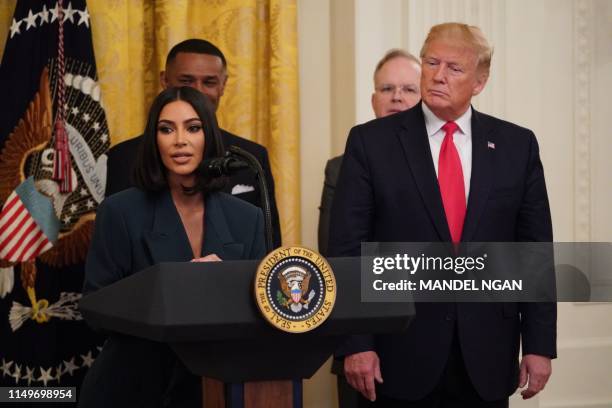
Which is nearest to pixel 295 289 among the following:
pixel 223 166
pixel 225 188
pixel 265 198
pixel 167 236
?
pixel 265 198

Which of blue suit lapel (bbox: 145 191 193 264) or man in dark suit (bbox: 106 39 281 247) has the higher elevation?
man in dark suit (bbox: 106 39 281 247)

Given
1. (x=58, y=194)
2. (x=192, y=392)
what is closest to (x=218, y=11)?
(x=58, y=194)

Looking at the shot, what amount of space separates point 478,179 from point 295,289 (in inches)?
47.4

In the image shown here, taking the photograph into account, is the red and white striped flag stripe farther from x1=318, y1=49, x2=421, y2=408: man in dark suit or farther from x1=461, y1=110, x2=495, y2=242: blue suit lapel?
x1=461, y1=110, x2=495, y2=242: blue suit lapel

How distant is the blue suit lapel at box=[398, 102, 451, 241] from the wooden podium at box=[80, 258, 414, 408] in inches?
36.3

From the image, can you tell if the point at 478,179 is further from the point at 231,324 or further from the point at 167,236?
the point at 231,324

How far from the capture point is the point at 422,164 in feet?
8.75

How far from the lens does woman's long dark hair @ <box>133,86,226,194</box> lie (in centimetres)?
247

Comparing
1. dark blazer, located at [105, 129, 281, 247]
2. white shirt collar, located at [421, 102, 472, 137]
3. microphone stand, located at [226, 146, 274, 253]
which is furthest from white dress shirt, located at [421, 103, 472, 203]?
microphone stand, located at [226, 146, 274, 253]

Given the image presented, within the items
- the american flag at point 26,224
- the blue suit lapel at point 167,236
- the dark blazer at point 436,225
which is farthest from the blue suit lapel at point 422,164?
the american flag at point 26,224

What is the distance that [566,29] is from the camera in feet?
16.0

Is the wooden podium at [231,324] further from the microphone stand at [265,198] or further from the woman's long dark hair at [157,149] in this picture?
the woman's long dark hair at [157,149]

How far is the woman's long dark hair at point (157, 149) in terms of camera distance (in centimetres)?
247

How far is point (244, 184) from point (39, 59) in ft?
3.63
